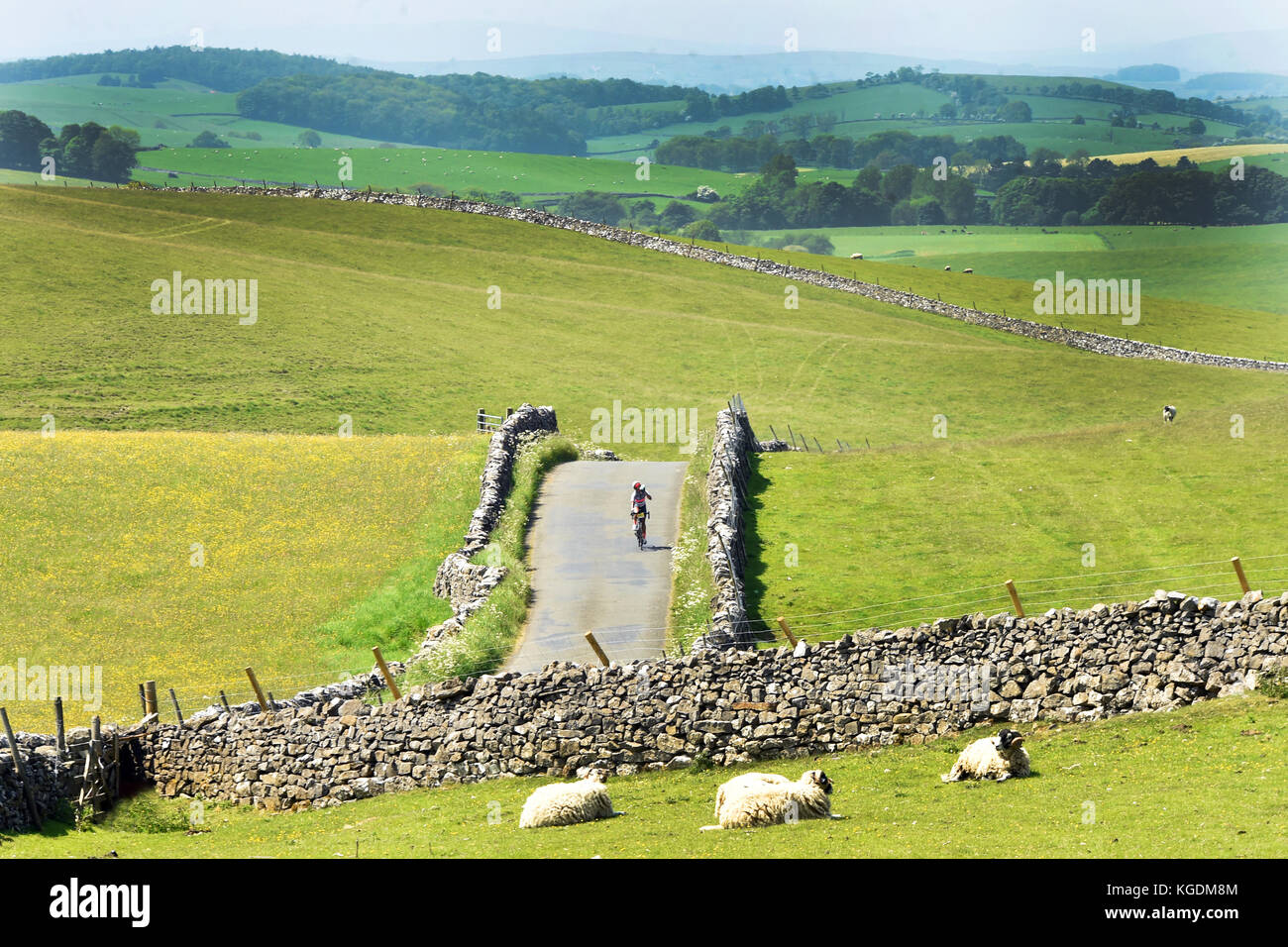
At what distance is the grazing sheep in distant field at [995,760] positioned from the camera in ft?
66.5

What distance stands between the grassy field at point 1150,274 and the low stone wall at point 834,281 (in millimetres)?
2694

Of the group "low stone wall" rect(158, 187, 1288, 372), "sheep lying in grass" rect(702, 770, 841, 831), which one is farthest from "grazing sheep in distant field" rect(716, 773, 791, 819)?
"low stone wall" rect(158, 187, 1288, 372)

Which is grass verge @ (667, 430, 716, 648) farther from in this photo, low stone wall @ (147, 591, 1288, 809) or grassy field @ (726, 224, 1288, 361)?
grassy field @ (726, 224, 1288, 361)

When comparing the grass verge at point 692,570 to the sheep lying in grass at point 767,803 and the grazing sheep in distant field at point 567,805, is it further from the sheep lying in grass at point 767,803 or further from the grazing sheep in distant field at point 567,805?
the sheep lying in grass at point 767,803

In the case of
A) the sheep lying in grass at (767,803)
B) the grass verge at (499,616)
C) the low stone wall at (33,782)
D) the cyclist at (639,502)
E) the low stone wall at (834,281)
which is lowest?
the low stone wall at (33,782)

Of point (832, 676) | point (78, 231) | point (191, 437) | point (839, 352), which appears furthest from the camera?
point (78, 231)

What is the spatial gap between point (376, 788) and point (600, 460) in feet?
91.3

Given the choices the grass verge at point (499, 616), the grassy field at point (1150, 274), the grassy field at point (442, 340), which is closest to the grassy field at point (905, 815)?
the grass verge at point (499, 616)

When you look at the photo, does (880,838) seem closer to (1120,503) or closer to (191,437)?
(1120,503)

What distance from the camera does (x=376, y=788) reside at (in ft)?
82.2

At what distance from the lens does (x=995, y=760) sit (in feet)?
66.9

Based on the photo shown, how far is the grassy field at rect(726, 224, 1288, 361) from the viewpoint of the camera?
312 feet

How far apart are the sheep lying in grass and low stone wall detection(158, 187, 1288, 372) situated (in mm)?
75055

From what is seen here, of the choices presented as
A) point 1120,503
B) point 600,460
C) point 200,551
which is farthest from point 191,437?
point 1120,503
